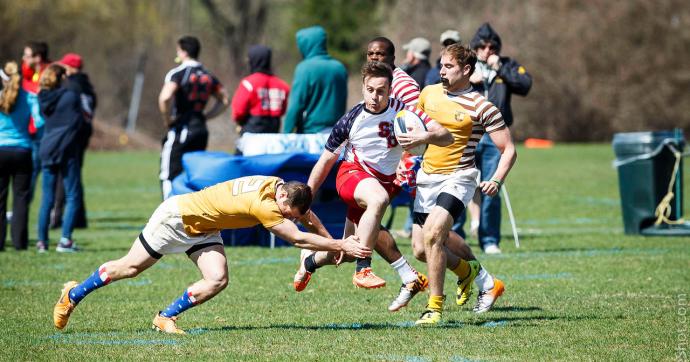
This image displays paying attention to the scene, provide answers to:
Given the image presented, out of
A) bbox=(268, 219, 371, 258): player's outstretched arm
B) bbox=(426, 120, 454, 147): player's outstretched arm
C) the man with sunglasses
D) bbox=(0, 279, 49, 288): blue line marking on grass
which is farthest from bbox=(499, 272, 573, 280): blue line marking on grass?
bbox=(0, 279, 49, 288): blue line marking on grass

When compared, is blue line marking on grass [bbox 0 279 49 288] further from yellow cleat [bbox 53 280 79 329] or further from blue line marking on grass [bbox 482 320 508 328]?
blue line marking on grass [bbox 482 320 508 328]

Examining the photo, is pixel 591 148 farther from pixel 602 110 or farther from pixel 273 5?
pixel 273 5

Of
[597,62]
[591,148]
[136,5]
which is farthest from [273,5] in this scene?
[591,148]

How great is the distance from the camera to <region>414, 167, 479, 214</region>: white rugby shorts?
812 cm

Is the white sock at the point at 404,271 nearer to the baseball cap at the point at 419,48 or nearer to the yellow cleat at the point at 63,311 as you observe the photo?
the yellow cleat at the point at 63,311

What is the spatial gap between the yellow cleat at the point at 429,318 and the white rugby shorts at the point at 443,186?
742 mm

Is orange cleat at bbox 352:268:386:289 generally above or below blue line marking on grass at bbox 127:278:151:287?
Answer: above

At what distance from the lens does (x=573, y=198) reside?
2039 centimetres

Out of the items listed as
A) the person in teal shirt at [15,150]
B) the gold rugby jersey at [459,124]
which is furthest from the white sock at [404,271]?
the person in teal shirt at [15,150]

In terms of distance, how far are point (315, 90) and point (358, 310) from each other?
4.63 m

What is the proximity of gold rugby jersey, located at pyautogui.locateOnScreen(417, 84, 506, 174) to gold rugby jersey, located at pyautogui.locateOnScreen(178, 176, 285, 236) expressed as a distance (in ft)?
4.38

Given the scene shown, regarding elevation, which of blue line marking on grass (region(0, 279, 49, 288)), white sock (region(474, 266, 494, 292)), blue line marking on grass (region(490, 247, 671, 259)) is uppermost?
white sock (region(474, 266, 494, 292))

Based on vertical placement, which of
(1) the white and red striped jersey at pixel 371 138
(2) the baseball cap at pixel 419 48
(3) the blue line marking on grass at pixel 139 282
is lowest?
(3) the blue line marking on grass at pixel 139 282

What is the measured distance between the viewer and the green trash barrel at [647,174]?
14328 mm
